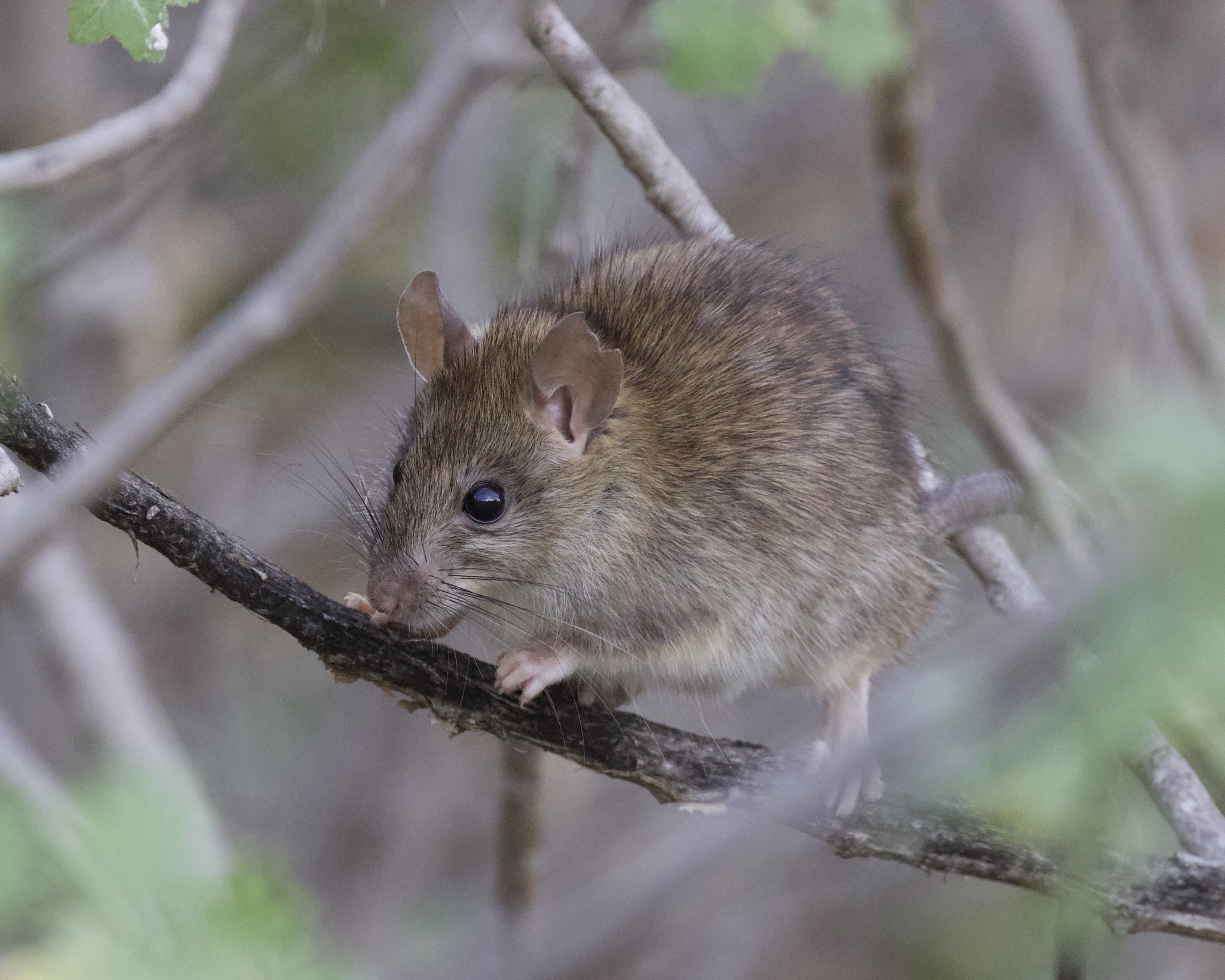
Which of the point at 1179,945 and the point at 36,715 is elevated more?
the point at 1179,945

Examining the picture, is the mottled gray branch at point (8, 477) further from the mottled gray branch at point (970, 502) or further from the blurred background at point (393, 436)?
the mottled gray branch at point (970, 502)

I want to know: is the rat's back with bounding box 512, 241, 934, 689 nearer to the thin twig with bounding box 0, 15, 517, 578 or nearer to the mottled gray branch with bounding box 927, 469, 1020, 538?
the mottled gray branch with bounding box 927, 469, 1020, 538

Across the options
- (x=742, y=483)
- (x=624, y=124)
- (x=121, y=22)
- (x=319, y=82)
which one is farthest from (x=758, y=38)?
(x=319, y=82)

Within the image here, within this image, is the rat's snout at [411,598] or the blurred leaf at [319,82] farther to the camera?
the blurred leaf at [319,82]

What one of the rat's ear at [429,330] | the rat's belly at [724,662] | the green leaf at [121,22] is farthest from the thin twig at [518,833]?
the green leaf at [121,22]

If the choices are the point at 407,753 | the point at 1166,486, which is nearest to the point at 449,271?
the point at 407,753

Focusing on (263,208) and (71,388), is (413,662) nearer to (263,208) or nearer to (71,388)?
(71,388)
